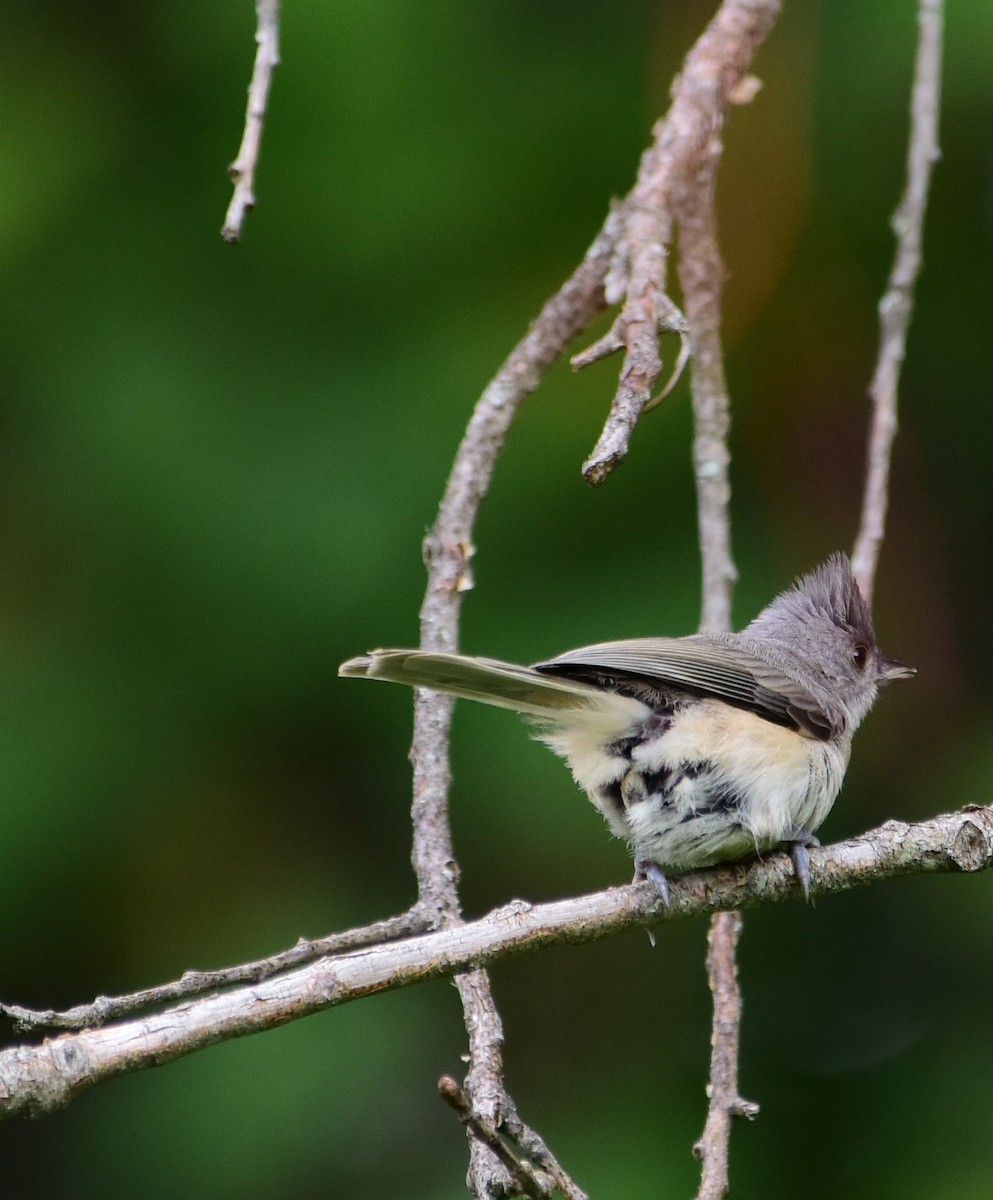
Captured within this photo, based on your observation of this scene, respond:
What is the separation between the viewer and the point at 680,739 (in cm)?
291

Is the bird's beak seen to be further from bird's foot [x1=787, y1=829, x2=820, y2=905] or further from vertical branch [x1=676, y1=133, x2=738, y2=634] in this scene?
bird's foot [x1=787, y1=829, x2=820, y2=905]

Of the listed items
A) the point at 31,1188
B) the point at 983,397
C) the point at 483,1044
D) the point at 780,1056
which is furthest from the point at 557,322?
the point at 31,1188

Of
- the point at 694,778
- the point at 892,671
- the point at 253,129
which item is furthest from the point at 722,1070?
the point at 253,129

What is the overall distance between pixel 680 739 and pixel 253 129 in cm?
148

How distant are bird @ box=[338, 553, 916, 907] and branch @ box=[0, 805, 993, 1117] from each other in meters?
0.12

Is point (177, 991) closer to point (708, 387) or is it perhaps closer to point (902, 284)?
point (708, 387)

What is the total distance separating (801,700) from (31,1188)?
395 centimetres

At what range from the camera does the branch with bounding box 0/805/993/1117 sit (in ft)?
5.72

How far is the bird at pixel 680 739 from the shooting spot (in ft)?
9.00

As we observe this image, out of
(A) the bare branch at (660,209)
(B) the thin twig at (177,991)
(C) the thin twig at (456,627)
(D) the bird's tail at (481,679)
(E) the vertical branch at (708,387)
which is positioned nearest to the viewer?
(B) the thin twig at (177,991)

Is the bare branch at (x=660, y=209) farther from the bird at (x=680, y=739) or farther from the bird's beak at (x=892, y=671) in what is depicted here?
the bird's beak at (x=892, y=671)

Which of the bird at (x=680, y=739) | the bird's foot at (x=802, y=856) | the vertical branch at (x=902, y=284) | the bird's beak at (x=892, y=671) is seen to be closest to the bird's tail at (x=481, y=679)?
the bird at (x=680, y=739)

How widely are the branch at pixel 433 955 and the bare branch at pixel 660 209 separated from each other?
27.6 inches

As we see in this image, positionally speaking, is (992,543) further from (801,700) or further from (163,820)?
(163,820)
